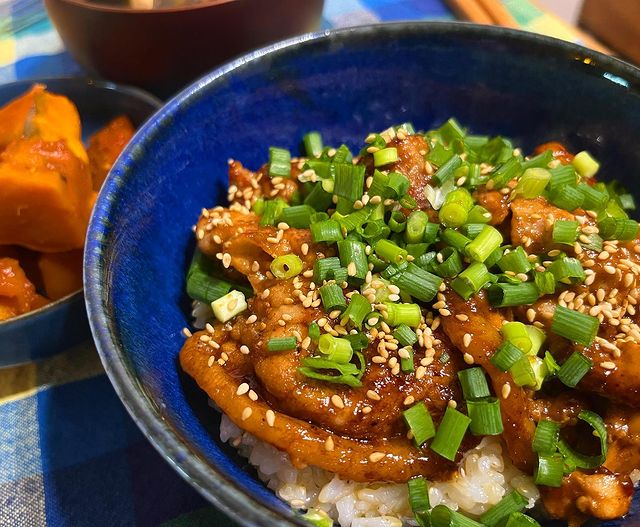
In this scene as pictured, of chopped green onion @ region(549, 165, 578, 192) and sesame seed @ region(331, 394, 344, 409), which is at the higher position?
chopped green onion @ region(549, 165, 578, 192)

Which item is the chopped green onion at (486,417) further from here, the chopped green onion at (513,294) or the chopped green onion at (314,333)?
the chopped green onion at (314,333)

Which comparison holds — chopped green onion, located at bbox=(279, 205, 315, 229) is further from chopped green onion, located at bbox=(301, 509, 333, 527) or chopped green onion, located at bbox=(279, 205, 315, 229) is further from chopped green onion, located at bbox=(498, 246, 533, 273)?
chopped green onion, located at bbox=(301, 509, 333, 527)

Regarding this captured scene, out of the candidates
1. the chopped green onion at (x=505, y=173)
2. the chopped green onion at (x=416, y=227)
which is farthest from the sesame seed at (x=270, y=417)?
the chopped green onion at (x=505, y=173)

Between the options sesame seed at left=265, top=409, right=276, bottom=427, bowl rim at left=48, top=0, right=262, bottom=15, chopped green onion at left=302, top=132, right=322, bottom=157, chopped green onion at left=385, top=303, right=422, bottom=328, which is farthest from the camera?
bowl rim at left=48, top=0, right=262, bottom=15

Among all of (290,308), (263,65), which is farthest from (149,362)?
(263,65)

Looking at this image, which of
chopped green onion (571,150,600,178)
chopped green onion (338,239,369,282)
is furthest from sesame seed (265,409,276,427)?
chopped green onion (571,150,600,178)

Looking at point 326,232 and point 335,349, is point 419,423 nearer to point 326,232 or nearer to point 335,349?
point 335,349
